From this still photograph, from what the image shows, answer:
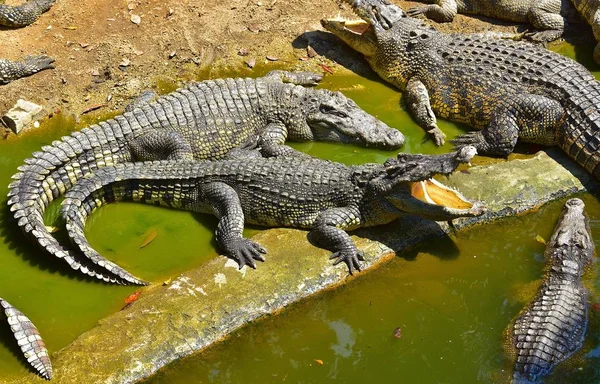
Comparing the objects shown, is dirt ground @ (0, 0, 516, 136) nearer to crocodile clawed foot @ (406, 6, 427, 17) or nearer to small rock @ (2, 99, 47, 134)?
small rock @ (2, 99, 47, 134)

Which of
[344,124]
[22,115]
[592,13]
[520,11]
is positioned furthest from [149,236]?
[592,13]

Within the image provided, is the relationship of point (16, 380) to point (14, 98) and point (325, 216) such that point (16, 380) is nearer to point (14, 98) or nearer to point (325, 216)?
A: point (325, 216)

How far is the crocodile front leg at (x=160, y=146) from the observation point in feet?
18.9

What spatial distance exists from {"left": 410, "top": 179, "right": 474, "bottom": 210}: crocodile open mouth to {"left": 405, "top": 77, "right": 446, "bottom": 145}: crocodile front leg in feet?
4.30

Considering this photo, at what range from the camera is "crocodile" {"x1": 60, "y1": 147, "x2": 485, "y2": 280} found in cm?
475

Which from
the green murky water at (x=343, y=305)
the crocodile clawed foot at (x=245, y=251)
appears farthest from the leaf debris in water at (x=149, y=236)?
the crocodile clawed foot at (x=245, y=251)

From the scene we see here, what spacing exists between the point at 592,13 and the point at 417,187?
4695mm

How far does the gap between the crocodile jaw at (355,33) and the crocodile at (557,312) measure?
10.9 ft

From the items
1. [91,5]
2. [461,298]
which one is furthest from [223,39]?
[461,298]

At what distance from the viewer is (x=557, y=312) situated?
13.7 ft

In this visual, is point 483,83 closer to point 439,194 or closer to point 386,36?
point 386,36

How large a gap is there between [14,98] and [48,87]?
0.36m

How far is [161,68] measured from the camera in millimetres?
7102

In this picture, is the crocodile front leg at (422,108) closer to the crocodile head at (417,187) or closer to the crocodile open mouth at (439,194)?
the crocodile open mouth at (439,194)
